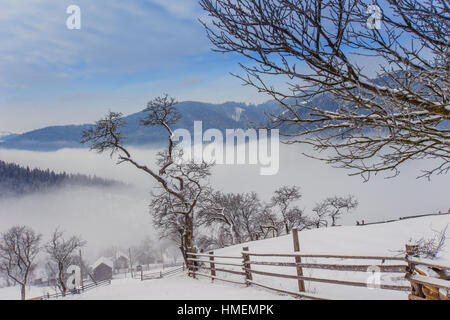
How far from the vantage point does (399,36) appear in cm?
284

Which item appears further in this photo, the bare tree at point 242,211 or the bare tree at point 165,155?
the bare tree at point 242,211

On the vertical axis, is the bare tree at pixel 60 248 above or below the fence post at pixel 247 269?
below

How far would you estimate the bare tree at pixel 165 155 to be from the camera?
1430cm

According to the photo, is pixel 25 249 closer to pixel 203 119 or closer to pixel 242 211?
pixel 242 211

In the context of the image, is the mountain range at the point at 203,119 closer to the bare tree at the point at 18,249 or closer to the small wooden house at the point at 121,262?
the bare tree at the point at 18,249

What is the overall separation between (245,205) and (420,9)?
33552 mm

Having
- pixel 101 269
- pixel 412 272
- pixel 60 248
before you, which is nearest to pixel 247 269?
pixel 412 272

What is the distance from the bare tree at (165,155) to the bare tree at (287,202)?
69.4 ft

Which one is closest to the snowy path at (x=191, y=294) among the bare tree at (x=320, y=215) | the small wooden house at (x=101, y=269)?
the bare tree at (x=320, y=215)

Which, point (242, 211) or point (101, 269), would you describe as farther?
point (101, 269)

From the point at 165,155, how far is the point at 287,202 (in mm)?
23871

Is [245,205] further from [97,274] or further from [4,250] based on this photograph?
[97,274]

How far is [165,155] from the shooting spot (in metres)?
16.3

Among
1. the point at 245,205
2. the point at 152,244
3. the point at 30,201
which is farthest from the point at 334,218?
the point at 30,201
